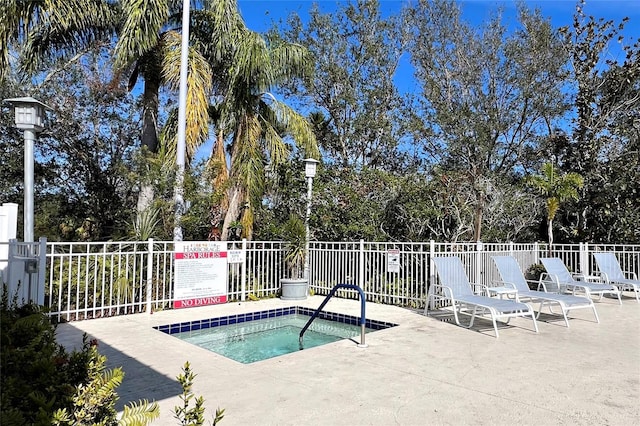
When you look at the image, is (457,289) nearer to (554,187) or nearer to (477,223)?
(477,223)

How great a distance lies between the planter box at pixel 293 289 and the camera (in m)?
9.64

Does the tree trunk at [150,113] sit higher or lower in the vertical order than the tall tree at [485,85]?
lower

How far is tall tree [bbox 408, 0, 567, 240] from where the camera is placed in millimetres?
17125

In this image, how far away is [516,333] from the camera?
259 inches

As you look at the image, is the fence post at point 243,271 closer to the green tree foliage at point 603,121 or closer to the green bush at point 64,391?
the green bush at point 64,391

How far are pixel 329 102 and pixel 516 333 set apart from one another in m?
14.1

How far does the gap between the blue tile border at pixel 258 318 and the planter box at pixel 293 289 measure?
0.63m

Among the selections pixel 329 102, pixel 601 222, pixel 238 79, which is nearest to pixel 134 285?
pixel 238 79

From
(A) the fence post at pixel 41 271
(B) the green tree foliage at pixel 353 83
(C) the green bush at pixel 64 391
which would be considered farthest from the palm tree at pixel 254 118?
(C) the green bush at pixel 64 391

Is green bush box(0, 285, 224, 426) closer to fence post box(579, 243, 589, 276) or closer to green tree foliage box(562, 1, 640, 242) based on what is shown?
fence post box(579, 243, 589, 276)

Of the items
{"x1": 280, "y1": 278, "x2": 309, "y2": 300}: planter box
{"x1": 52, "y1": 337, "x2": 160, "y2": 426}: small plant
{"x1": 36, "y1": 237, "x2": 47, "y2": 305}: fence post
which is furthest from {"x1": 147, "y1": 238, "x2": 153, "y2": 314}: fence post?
{"x1": 52, "y1": 337, "x2": 160, "y2": 426}: small plant

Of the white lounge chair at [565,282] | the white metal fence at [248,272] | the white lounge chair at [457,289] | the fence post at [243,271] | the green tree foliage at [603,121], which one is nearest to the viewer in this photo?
the white lounge chair at [457,289]

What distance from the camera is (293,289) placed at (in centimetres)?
966

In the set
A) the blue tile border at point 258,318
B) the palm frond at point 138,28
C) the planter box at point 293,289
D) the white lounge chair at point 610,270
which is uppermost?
the palm frond at point 138,28
